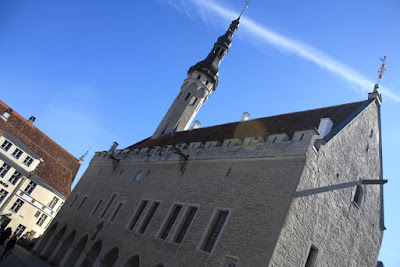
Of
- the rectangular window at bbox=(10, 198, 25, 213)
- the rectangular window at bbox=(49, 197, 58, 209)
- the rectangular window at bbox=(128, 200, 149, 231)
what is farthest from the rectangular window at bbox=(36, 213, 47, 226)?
the rectangular window at bbox=(128, 200, 149, 231)

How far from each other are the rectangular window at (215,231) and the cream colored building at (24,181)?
27873mm

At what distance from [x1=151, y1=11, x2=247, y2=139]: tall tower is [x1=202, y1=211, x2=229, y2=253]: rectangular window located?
634 inches

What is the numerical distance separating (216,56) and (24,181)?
24.0m

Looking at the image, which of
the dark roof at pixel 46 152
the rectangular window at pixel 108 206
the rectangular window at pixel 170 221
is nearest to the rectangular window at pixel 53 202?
the dark roof at pixel 46 152

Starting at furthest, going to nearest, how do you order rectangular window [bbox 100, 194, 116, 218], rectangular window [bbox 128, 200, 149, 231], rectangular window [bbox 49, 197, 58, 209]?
rectangular window [bbox 49, 197, 58, 209], rectangular window [bbox 100, 194, 116, 218], rectangular window [bbox 128, 200, 149, 231]

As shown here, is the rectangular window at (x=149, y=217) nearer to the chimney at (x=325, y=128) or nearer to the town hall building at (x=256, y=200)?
the town hall building at (x=256, y=200)

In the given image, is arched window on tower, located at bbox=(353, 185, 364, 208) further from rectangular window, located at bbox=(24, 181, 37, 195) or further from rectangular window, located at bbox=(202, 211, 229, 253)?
rectangular window, located at bbox=(24, 181, 37, 195)

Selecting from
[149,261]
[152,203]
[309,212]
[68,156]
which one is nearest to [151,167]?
[152,203]

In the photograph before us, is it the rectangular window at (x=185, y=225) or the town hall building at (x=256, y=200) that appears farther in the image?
the rectangular window at (x=185, y=225)

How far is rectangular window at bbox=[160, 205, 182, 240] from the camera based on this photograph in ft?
53.1

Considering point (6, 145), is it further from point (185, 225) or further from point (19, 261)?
point (185, 225)

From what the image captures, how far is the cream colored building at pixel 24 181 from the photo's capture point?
33656 millimetres

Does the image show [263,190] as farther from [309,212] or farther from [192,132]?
[192,132]

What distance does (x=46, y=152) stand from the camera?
4066 centimetres
